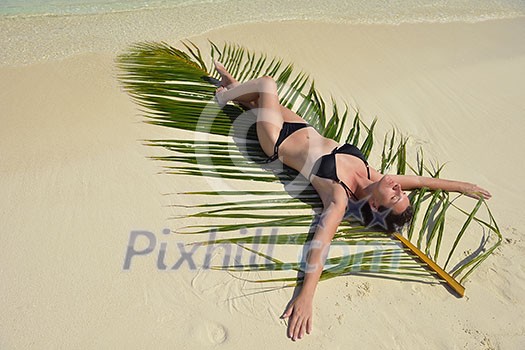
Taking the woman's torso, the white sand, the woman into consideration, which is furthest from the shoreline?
the woman's torso

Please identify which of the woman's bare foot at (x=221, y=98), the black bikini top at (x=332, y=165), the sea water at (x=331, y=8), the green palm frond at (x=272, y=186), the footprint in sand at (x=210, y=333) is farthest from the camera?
the sea water at (x=331, y=8)

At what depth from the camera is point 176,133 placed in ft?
12.1

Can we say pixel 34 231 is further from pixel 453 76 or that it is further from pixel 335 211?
pixel 453 76

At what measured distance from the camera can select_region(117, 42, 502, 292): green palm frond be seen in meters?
2.91

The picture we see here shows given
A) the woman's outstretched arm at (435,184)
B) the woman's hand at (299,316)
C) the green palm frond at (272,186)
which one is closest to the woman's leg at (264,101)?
the green palm frond at (272,186)

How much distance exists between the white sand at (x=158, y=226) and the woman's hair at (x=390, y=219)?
1.15 feet

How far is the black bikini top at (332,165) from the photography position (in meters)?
3.16

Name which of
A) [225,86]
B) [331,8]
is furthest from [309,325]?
[331,8]

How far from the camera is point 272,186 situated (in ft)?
10.9

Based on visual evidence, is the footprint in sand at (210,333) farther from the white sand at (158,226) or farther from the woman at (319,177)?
the woman at (319,177)

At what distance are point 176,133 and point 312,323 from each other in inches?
68.6

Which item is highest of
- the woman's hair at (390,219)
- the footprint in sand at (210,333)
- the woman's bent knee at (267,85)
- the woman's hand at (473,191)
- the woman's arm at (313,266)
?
the woman's bent knee at (267,85)

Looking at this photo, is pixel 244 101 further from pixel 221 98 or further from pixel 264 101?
pixel 264 101

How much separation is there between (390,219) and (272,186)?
0.78m
